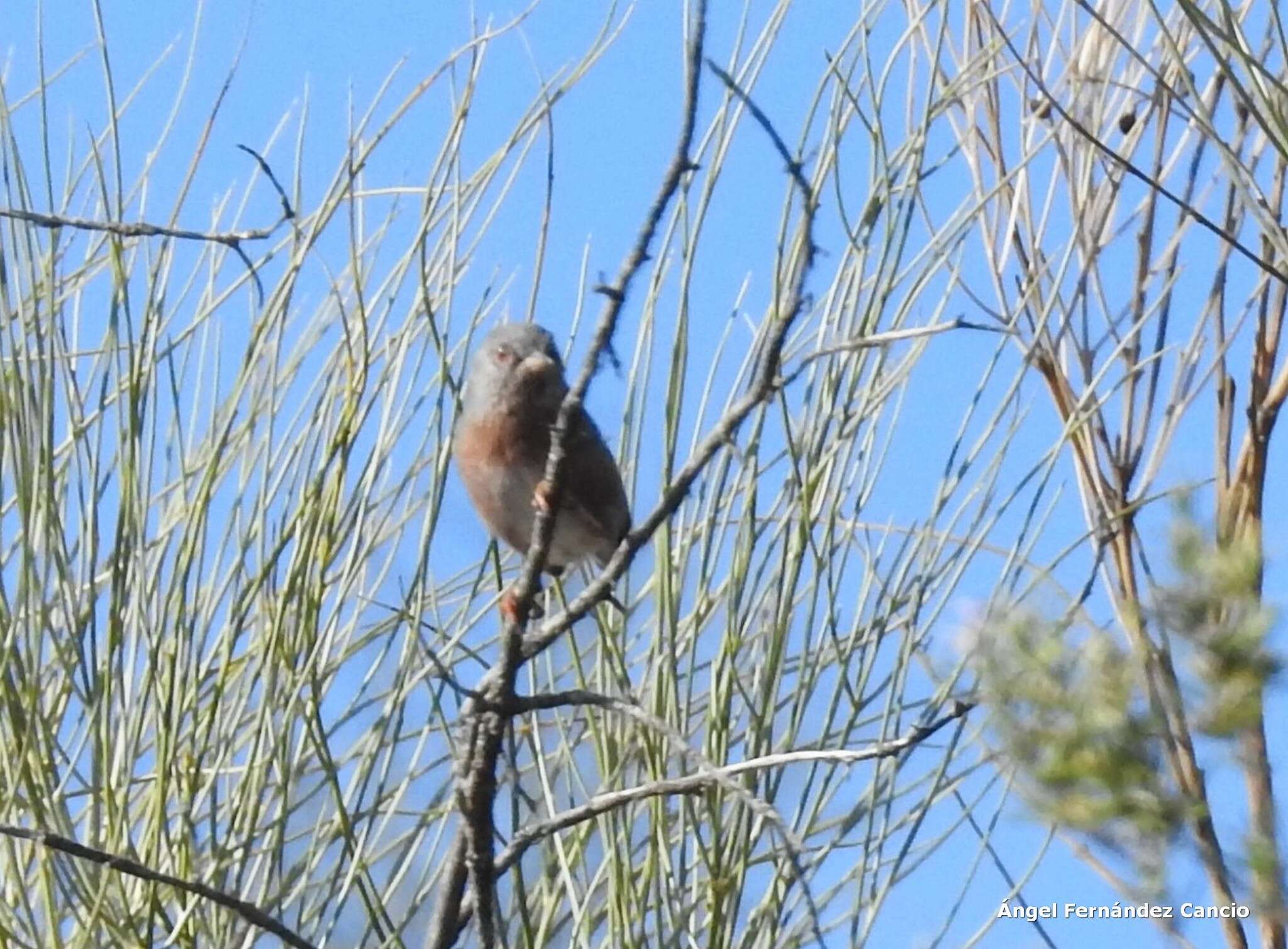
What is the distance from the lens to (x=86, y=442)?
2.09 meters

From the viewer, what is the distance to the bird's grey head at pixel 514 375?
11.1ft

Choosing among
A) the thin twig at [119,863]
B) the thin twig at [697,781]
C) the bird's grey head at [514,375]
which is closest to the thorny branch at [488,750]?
the thin twig at [697,781]

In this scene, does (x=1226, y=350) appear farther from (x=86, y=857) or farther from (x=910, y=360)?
(x=86, y=857)

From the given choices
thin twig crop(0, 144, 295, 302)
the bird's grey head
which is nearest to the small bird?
the bird's grey head

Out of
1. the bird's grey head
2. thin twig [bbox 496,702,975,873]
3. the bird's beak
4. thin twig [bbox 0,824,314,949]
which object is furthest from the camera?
the bird's grey head

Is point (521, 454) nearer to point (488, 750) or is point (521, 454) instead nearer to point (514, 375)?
point (514, 375)

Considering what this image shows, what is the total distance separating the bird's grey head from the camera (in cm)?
340

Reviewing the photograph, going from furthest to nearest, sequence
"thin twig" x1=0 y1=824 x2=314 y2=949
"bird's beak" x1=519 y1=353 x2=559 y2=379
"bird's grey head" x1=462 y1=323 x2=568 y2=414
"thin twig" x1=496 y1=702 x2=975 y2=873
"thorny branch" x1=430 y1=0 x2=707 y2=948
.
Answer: "bird's grey head" x1=462 y1=323 x2=568 y2=414, "bird's beak" x1=519 y1=353 x2=559 y2=379, "thorny branch" x1=430 y1=0 x2=707 y2=948, "thin twig" x1=0 y1=824 x2=314 y2=949, "thin twig" x1=496 y1=702 x2=975 y2=873

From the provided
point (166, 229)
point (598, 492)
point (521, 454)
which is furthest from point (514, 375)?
point (166, 229)

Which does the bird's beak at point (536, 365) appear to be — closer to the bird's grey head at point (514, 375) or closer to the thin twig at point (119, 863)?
the bird's grey head at point (514, 375)

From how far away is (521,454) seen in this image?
3.52 m

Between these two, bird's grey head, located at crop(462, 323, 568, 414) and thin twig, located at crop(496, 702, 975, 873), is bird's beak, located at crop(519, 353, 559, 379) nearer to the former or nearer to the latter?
bird's grey head, located at crop(462, 323, 568, 414)

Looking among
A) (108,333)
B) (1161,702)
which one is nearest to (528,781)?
(108,333)

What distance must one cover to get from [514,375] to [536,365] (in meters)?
0.18
